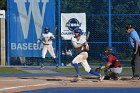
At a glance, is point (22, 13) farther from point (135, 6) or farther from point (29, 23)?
point (135, 6)

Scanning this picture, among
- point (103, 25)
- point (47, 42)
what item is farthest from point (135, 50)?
point (103, 25)

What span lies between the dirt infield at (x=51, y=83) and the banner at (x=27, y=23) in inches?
339

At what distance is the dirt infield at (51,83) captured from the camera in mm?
14906

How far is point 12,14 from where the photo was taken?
2612 centimetres

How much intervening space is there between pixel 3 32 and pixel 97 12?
203 inches

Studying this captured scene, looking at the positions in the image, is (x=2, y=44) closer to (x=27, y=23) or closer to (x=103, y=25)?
(x=27, y=23)

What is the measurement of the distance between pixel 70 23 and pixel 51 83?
10.3 m

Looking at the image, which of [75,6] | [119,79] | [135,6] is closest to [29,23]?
[75,6]

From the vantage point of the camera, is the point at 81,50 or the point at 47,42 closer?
the point at 81,50

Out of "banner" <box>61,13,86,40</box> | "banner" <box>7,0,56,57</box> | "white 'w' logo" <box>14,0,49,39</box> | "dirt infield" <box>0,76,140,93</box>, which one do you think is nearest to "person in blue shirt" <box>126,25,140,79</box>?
"dirt infield" <box>0,76,140,93</box>

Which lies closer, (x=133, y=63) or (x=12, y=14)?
(x=133, y=63)

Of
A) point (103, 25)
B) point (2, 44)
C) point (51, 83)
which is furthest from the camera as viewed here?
point (103, 25)

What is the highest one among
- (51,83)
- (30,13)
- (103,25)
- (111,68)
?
(30,13)

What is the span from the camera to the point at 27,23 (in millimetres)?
26000
